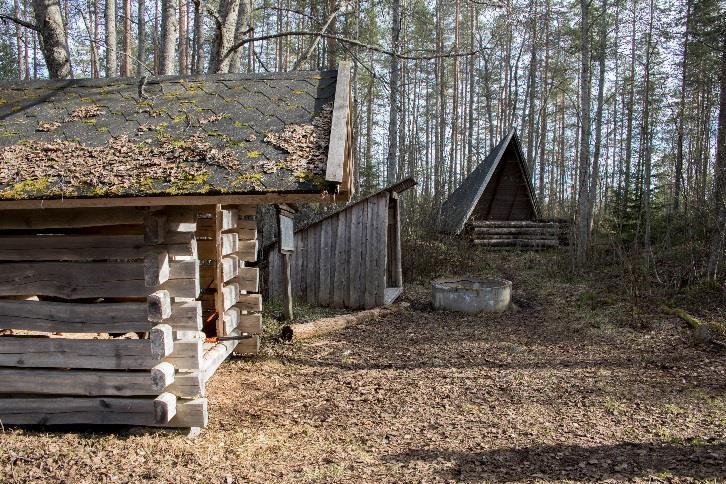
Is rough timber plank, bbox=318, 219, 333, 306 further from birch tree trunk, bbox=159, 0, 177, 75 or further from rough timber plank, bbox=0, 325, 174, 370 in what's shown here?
rough timber plank, bbox=0, 325, 174, 370

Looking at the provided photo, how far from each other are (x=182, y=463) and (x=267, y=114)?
129 inches

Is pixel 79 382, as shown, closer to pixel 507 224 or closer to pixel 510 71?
pixel 507 224

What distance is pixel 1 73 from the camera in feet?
81.4

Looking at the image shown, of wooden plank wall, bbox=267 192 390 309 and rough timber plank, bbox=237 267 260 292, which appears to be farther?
wooden plank wall, bbox=267 192 390 309

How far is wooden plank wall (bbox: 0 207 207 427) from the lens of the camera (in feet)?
15.7

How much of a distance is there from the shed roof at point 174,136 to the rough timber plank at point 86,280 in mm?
892

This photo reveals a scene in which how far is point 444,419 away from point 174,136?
384 centimetres

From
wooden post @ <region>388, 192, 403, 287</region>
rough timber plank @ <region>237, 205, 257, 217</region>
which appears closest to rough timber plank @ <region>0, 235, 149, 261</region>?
rough timber plank @ <region>237, 205, 257, 217</region>

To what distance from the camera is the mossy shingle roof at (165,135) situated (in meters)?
4.25

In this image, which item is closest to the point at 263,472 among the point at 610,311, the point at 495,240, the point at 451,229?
the point at 610,311

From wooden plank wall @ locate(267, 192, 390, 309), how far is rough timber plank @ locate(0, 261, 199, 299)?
20.1 ft

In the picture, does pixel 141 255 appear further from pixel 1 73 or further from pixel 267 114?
pixel 1 73

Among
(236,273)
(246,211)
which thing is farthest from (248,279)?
(246,211)

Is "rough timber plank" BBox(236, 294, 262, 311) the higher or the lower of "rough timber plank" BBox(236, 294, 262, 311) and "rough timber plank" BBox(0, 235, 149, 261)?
the lower
